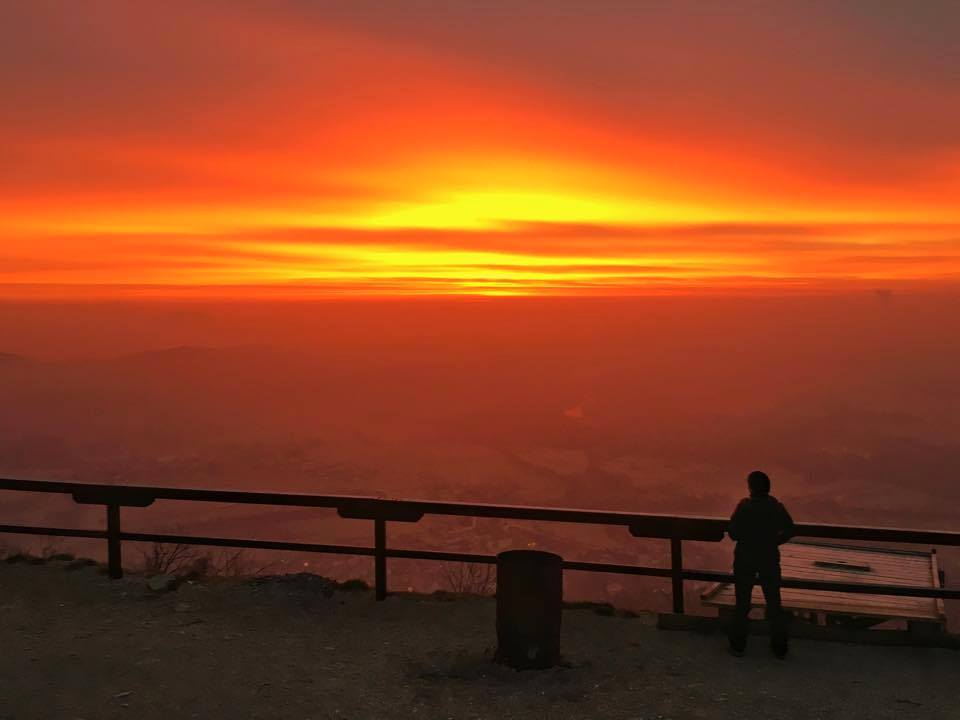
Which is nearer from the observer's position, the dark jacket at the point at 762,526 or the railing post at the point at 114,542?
the dark jacket at the point at 762,526

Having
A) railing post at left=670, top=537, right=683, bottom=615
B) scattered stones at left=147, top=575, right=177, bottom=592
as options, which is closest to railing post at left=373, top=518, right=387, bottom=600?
scattered stones at left=147, top=575, right=177, bottom=592

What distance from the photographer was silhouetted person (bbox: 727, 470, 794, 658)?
8.13 metres

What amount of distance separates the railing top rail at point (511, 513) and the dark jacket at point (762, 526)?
0.30 metres

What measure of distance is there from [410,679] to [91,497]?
502 centimetres

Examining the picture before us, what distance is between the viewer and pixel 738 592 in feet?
27.2

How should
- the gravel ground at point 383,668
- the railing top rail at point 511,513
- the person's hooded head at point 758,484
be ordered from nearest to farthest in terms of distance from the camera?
1. the gravel ground at point 383,668
2. the person's hooded head at point 758,484
3. the railing top rail at point 511,513

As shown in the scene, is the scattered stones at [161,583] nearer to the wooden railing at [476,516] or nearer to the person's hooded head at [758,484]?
the wooden railing at [476,516]

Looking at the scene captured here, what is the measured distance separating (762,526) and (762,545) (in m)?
0.18

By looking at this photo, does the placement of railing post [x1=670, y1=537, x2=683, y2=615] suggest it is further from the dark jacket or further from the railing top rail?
the dark jacket

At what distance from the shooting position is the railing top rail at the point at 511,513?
842 centimetres

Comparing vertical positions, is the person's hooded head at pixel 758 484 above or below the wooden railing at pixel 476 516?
above

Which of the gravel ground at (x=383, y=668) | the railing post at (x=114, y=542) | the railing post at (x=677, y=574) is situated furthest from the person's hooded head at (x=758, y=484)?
the railing post at (x=114, y=542)

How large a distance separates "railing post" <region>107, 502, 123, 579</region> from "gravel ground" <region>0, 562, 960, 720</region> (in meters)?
0.60

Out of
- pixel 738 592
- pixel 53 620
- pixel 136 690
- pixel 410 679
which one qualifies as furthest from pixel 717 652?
pixel 53 620
